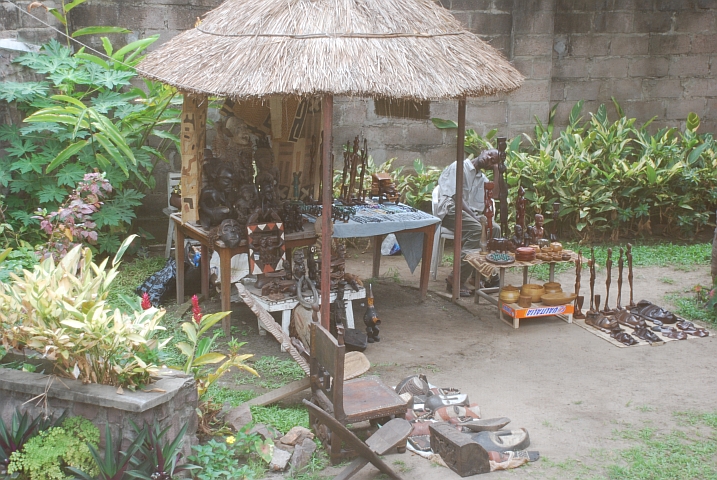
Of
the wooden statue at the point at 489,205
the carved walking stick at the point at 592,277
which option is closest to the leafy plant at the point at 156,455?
the wooden statue at the point at 489,205

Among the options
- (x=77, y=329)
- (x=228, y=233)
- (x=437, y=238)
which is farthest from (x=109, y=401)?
(x=437, y=238)

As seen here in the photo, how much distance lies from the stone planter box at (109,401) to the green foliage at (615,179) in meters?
6.10

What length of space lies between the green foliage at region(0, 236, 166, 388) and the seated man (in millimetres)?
4135

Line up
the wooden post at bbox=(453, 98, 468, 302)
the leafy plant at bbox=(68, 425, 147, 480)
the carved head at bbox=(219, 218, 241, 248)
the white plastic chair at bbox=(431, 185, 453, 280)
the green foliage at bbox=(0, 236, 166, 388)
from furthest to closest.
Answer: the white plastic chair at bbox=(431, 185, 453, 280)
the wooden post at bbox=(453, 98, 468, 302)
the carved head at bbox=(219, 218, 241, 248)
the green foliage at bbox=(0, 236, 166, 388)
the leafy plant at bbox=(68, 425, 147, 480)

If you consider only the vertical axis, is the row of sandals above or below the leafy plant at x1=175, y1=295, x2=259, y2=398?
below

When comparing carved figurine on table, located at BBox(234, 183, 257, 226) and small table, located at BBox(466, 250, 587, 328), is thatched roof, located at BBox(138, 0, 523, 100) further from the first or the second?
small table, located at BBox(466, 250, 587, 328)

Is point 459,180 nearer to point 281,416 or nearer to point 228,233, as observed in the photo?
point 228,233

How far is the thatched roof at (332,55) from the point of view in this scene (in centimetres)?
544

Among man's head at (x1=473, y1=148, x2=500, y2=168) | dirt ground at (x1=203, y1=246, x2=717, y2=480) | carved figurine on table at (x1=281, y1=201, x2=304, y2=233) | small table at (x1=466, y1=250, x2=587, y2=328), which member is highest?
man's head at (x1=473, y1=148, x2=500, y2=168)

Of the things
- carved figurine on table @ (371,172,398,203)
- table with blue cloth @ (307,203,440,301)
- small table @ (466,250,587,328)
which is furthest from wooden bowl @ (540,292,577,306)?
carved figurine on table @ (371,172,398,203)

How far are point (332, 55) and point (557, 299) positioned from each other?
3007 mm

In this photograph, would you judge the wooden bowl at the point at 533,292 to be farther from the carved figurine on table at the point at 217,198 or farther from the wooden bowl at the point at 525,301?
the carved figurine on table at the point at 217,198

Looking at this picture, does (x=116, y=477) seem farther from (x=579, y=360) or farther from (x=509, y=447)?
(x=579, y=360)

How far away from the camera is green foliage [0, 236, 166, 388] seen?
3.88 m
